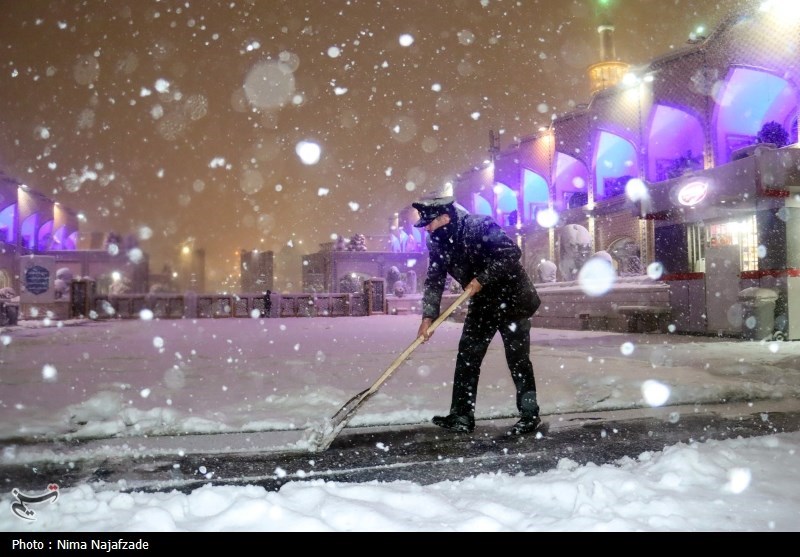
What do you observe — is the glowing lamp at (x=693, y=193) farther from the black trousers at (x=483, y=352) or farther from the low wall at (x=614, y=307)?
the black trousers at (x=483, y=352)

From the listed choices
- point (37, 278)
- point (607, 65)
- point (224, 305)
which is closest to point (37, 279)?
point (37, 278)

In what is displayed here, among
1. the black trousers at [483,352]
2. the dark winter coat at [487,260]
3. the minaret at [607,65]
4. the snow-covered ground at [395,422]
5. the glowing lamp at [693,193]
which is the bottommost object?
the snow-covered ground at [395,422]

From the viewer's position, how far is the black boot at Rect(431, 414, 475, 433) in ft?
11.6

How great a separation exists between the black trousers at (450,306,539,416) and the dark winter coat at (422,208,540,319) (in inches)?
2.5

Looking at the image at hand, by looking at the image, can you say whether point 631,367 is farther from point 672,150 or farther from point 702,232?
point 672,150

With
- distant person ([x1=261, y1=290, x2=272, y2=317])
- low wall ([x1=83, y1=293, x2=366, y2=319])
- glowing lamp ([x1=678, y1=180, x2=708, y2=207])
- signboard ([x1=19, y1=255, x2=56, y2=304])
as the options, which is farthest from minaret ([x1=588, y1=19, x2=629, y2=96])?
signboard ([x1=19, y1=255, x2=56, y2=304])

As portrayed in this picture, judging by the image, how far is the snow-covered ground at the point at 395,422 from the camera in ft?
6.88

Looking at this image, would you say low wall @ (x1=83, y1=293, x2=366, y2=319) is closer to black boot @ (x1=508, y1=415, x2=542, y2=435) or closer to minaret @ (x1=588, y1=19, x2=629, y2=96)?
black boot @ (x1=508, y1=415, x2=542, y2=435)

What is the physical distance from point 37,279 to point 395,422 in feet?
70.9

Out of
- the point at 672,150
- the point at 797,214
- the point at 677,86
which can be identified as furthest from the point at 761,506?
the point at 672,150

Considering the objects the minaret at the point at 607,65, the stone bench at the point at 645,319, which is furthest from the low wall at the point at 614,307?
the minaret at the point at 607,65

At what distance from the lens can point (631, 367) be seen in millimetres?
6375

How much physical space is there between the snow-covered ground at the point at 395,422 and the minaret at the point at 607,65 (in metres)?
47.2

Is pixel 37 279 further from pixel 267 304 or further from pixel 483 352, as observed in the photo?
pixel 483 352
